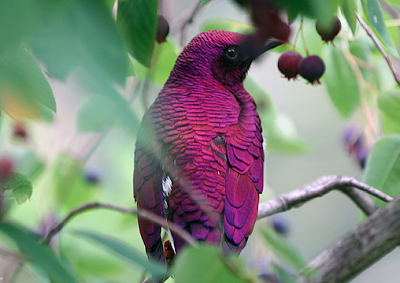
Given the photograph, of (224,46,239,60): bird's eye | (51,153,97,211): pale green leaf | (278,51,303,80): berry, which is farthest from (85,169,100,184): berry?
(278,51,303,80): berry

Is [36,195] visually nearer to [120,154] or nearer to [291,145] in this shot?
[120,154]

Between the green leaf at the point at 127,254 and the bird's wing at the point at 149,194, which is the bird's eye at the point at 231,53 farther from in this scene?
the green leaf at the point at 127,254

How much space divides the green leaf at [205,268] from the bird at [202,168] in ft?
1.21

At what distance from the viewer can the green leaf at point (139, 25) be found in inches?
18.1

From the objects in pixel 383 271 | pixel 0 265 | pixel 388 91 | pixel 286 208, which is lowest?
pixel 383 271

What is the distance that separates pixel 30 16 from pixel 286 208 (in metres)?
0.94

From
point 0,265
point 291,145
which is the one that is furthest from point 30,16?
point 0,265

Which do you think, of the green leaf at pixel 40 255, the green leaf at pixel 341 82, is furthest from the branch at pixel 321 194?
the green leaf at pixel 40 255

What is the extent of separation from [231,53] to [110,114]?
814 millimetres

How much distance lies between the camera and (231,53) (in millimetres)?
1027

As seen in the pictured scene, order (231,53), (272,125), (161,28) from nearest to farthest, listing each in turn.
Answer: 1. (161,28)
2. (231,53)
3. (272,125)

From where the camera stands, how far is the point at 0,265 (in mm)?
2877

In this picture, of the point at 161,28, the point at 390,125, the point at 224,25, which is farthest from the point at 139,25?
the point at 390,125

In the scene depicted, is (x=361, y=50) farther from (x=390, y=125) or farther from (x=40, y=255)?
(x=40, y=255)
